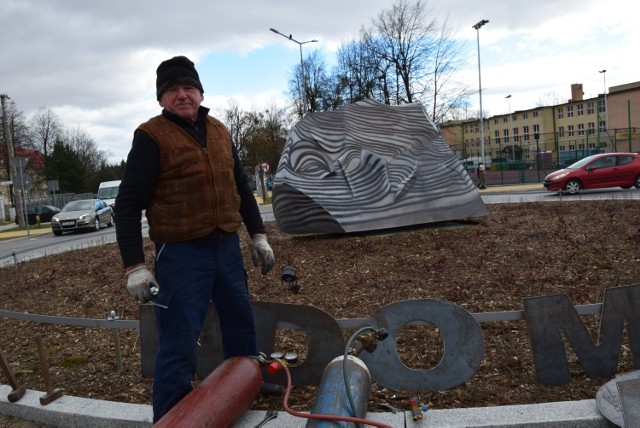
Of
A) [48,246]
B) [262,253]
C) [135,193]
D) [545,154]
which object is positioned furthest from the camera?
[545,154]

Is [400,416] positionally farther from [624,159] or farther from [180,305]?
[624,159]

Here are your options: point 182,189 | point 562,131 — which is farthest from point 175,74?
point 562,131

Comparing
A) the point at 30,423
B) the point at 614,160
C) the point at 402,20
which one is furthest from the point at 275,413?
the point at 402,20

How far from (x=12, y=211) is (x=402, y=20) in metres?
37.8

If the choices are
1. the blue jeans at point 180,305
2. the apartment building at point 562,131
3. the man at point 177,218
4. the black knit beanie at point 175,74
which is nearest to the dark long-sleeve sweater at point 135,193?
the man at point 177,218

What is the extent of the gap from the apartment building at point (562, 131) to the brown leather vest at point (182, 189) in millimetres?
17830

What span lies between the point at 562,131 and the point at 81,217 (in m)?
49.9

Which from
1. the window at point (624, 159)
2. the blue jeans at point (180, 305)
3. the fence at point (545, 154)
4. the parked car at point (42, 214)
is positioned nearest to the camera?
the blue jeans at point (180, 305)

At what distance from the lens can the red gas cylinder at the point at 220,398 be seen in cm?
238

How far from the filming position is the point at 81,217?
67.4 ft

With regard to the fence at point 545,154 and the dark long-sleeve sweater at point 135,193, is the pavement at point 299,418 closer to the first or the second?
the dark long-sleeve sweater at point 135,193

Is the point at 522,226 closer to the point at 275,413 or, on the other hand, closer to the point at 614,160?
the point at 275,413

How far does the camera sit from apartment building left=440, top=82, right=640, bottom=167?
32.4 metres

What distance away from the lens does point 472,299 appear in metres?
4.91
